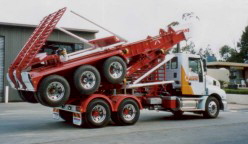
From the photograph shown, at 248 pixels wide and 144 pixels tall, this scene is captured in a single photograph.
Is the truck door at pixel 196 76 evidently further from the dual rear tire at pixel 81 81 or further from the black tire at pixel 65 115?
the black tire at pixel 65 115

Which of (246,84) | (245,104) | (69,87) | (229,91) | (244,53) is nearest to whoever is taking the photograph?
(69,87)

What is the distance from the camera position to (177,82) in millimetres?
13102

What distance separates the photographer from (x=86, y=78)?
10188 millimetres

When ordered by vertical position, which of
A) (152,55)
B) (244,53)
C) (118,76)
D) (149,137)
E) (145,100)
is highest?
(244,53)

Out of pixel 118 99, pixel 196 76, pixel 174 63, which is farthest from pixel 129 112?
pixel 196 76

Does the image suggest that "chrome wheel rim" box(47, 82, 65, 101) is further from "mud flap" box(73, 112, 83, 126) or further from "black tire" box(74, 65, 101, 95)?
"mud flap" box(73, 112, 83, 126)

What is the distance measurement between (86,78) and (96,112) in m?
1.13

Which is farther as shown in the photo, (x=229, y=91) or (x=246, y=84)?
(x=246, y=84)

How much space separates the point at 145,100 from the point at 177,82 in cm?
162

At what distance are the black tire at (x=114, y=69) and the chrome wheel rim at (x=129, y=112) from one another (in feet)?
3.16

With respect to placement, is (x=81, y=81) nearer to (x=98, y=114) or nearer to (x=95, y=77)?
(x=95, y=77)

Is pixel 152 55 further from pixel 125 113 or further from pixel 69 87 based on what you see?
pixel 69 87

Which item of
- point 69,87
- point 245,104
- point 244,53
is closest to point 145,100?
point 69,87

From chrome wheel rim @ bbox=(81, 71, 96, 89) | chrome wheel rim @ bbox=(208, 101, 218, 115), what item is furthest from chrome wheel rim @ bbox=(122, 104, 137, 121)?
chrome wheel rim @ bbox=(208, 101, 218, 115)
